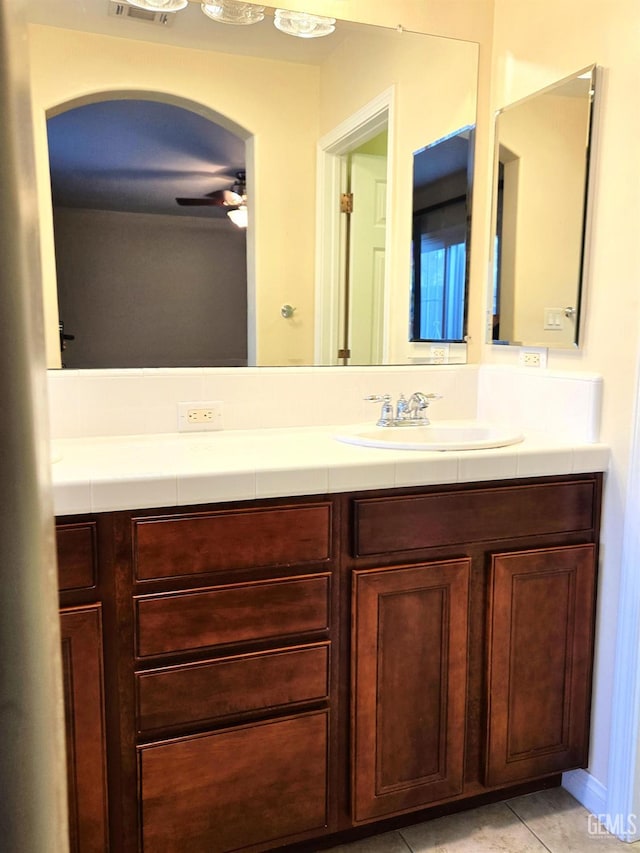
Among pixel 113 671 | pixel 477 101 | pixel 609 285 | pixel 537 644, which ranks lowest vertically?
pixel 537 644

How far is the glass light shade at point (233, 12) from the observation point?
1.71m

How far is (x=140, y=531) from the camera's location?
1.28 m

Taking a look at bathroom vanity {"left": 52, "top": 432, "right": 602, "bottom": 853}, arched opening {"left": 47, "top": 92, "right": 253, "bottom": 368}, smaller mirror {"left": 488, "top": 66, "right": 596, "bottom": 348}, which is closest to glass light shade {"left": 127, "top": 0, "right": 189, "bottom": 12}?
arched opening {"left": 47, "top": 92, "right": 253, "bottom": 368}

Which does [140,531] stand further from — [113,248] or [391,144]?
[391,144]

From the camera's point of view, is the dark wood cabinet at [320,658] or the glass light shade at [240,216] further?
the glass light shade at [240,216]

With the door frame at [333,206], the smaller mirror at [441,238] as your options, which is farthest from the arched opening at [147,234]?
the smaller mirror at [441,238]

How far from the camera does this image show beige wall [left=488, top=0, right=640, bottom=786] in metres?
1.56

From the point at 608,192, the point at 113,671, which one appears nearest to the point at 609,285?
the point at 608,192

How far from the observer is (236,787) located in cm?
139

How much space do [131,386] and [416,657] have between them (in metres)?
0.99

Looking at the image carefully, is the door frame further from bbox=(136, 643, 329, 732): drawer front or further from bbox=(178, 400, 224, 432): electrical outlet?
bbox=(136, 643, 329, 732): drawer front

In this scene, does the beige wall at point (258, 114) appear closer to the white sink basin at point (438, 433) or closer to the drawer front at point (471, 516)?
the white sink basin at point (438, 433)

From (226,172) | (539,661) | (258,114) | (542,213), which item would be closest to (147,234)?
(226,172)

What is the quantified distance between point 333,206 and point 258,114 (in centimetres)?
32
